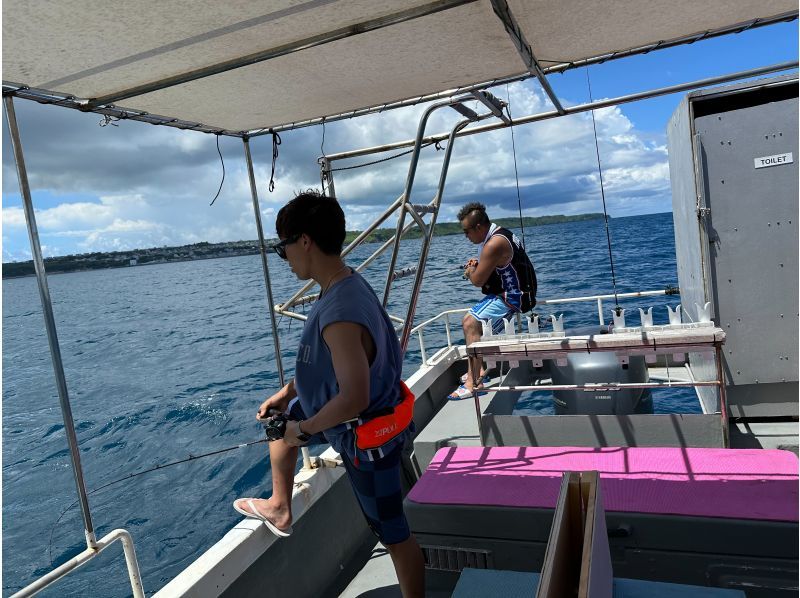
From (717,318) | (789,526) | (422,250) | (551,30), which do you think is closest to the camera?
(789,526)

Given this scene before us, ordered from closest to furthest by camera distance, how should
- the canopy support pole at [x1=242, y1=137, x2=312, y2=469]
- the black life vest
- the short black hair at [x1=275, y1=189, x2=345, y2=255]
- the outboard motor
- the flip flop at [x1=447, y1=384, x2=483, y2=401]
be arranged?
the short black hair at [x1=275, y1=189, x2=345, y2=255]
the canopy support pole at [x1=242, y1=137, x2=312, y2=469]
the outboard motor
the black life vest
the flip flop at [x1=447, y1=384, x2=483, y2=401]

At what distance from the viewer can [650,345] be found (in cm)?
298

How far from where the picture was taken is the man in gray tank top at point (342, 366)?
70.5 inches

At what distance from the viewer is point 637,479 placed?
256cm

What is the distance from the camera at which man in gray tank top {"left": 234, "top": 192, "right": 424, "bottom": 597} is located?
5.87 feet

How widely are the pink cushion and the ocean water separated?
7.62ft

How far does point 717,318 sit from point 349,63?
9.48 ft

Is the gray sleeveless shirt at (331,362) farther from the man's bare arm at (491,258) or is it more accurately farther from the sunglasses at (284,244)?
the man's bare arm at (491,258)

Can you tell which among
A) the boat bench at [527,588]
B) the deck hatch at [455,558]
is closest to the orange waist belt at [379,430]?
the boat bench at [527,588]

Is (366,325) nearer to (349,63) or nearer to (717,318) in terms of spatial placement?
(349,63)

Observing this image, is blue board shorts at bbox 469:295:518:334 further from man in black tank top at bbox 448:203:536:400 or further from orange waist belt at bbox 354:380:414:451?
orange waist belt at bbox 354:380:414:451

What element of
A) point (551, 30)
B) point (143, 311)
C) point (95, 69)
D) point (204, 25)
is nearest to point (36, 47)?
point (95, 69)

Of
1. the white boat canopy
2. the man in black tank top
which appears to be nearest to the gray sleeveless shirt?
the white boat canopy

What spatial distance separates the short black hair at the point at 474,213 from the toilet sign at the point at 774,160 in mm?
1784
